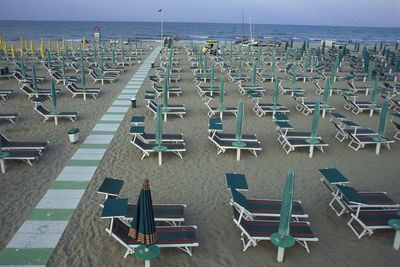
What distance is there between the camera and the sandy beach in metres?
5.03

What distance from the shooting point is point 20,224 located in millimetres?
5625

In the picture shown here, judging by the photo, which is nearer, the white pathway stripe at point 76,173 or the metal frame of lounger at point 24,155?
the white pathway stripe at point 76,173

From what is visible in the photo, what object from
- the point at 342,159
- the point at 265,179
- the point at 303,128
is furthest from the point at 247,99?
the point at 265,179

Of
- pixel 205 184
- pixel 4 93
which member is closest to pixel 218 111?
pixel 205 184

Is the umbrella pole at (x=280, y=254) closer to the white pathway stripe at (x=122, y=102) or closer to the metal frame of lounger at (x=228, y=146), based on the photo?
the metal frame of lounger at (x=228, y=146)

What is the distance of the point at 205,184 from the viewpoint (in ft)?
23.5

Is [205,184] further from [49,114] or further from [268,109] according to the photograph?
[49,114]

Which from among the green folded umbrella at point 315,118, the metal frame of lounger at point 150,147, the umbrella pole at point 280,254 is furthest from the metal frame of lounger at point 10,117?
the umbrella pole at point 280,254

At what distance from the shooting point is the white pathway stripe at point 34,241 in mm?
5102

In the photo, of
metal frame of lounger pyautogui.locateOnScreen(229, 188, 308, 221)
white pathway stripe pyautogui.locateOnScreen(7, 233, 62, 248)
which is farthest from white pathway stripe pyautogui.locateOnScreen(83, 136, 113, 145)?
metal frame of lounger pyautogui.locateOnScreen(229, 188, 308, 221)

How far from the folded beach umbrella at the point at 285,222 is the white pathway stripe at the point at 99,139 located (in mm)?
6073

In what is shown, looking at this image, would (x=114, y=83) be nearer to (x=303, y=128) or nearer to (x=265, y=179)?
(x=303, y=128)

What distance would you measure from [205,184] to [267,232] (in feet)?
7.60

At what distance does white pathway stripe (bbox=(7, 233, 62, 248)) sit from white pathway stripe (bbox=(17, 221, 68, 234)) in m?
0.10
